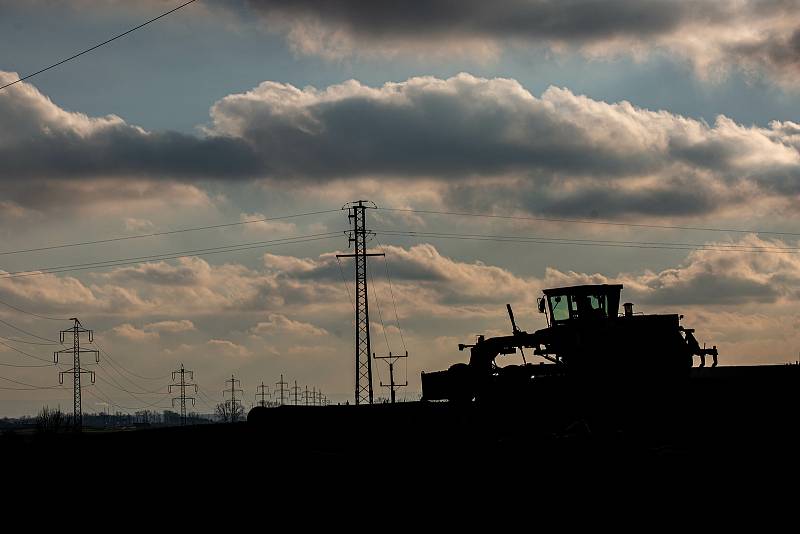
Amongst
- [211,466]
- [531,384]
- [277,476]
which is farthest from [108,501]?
[531,384]

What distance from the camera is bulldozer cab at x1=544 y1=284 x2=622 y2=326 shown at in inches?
1537

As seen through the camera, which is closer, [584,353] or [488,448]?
[488,448]

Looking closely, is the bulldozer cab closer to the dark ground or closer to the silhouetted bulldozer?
the silhouetted bulldozer

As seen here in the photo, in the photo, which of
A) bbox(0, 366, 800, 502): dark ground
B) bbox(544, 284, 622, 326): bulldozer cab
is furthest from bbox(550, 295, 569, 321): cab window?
bbox(0, 366, 800, 502): dark ground

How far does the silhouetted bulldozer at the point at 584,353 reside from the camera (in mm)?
34844

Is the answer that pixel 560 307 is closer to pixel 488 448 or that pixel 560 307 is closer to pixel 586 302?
pixel 586 302

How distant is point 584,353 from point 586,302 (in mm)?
3209

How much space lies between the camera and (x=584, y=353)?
119 feet

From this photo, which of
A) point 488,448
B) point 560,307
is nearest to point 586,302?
point 560,307

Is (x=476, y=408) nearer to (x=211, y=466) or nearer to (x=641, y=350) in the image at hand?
(x=641, y=350)

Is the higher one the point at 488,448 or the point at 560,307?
the point at 560,307

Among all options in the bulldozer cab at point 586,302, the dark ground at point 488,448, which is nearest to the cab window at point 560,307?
the bulldozer cab at point 586,302

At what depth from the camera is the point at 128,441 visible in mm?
33344

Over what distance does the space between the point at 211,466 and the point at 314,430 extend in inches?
466
